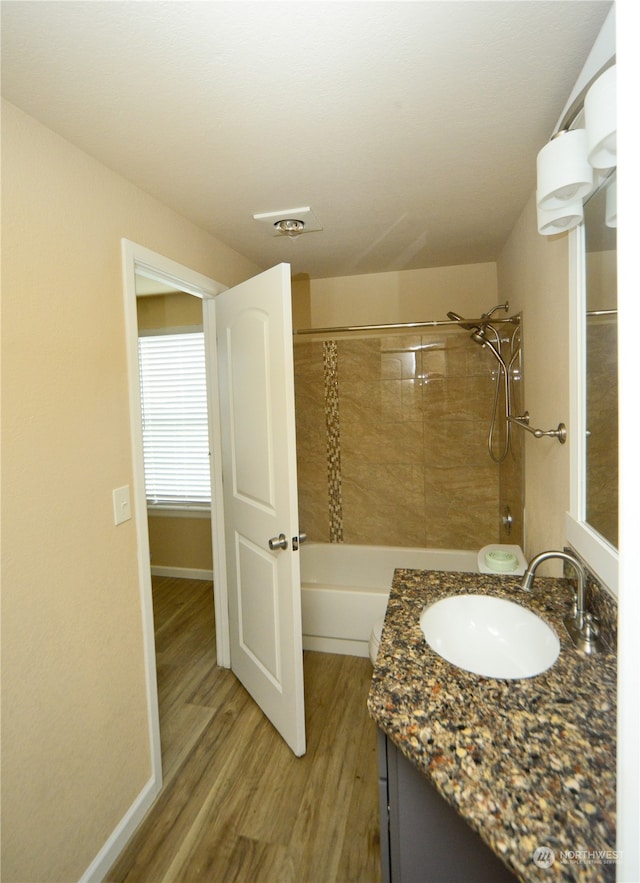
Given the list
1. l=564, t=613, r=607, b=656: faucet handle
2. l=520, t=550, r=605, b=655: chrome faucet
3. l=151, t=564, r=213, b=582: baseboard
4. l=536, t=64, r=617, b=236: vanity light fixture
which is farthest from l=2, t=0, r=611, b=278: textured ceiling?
l=151, t=564, r=213, b=582: baseboard

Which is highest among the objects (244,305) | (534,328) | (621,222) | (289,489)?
(244,305)

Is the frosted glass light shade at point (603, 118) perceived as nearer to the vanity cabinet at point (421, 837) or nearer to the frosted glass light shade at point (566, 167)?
the frosted glass light shade at point (566, 167)

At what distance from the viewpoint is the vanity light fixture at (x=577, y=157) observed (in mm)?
849

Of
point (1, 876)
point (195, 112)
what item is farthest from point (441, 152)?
point (1, 876)

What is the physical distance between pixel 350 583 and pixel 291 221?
2.43m

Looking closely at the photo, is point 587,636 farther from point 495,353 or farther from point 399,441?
point 399,441

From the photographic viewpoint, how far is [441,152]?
5.02 ft

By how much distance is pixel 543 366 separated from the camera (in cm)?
179

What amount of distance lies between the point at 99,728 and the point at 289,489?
40.7 inches

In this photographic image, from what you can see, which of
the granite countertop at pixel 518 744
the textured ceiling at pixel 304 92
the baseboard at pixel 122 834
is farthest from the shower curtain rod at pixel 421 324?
the baseboard at pixel 122 834

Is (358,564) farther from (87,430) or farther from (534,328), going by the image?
(87,430)

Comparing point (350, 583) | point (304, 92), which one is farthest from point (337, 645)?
point (304, 92)

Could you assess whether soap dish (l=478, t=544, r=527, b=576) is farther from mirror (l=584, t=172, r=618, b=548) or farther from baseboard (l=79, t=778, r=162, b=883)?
baseboard (l=79, t=778, r=162, b=883)

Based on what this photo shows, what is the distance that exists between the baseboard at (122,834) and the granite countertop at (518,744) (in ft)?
4.15
